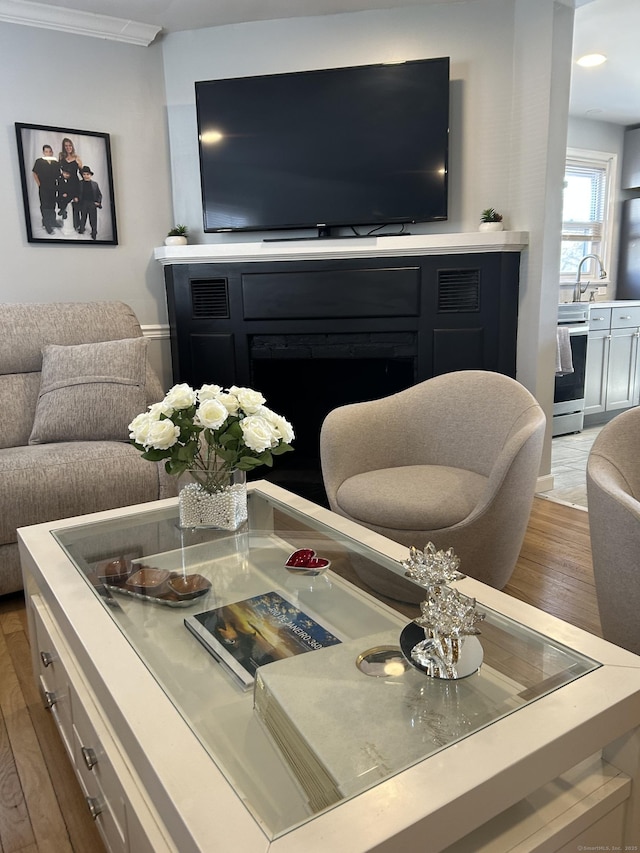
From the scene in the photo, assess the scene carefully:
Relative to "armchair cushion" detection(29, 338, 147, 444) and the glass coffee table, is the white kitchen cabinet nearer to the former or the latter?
"armchair cushion" detection(29, 338, 147, 444)

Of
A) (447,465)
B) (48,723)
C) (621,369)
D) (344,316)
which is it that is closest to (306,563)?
(48,723)

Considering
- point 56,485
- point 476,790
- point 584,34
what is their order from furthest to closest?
point 584,34 < point 56,485 < point 476,790

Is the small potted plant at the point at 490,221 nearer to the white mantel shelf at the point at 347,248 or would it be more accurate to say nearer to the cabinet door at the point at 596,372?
the white mantel shelf at the point at 347,248

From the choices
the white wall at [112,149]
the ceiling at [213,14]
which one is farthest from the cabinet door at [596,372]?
the white wall at [112,149]

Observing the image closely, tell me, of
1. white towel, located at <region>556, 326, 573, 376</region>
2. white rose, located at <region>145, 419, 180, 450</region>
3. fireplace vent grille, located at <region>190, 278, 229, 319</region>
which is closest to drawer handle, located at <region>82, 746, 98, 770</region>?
white rose, located at <region>145, 419, 180, 450</region>

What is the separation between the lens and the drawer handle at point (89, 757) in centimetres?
111

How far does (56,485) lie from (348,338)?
1541mm

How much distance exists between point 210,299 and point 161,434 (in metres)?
1.88

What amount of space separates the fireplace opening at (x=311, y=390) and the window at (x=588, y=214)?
8.85ft

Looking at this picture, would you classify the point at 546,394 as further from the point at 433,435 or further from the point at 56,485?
the point at 56,485

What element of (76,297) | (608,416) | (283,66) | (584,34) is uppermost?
(584,34)

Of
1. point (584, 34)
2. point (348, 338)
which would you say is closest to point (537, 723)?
point (348, 338)

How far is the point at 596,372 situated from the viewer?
477 centimetres

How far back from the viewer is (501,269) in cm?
301
